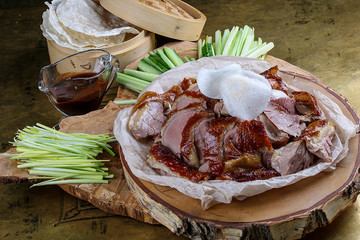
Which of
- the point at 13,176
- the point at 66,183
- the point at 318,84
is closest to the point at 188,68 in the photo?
the point at 318,84

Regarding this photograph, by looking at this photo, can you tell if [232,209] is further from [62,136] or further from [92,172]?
[62,136]

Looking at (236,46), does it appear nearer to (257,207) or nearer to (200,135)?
(200,135)

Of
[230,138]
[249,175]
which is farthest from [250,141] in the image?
[249,175]

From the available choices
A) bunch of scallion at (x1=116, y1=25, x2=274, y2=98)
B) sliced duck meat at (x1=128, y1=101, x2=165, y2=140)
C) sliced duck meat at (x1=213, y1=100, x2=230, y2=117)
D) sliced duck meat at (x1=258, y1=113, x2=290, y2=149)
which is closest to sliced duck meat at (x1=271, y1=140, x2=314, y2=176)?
sliced duck meat at (x1=258, y1=113, x2=290, y2=149)

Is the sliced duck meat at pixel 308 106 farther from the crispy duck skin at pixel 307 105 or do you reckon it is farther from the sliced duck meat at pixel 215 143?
the sliced duck meat at pixel 215 143

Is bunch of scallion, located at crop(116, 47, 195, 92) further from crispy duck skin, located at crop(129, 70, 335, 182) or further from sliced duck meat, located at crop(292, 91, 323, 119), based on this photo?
sliced duck meat, located at crop(292, 91, 323, 119)

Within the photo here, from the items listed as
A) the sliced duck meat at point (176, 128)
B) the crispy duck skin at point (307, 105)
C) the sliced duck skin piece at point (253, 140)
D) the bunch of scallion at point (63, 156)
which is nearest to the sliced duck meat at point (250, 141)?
the sliced duck skin piece at point (253, 140)
